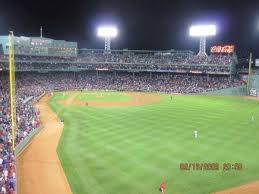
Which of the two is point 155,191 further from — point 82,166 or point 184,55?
point 184,55

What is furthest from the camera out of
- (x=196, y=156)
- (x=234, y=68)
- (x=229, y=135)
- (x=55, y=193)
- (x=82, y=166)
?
(x=234, y=68)

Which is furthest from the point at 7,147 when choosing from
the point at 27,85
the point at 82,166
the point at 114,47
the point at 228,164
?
the point at 114,47

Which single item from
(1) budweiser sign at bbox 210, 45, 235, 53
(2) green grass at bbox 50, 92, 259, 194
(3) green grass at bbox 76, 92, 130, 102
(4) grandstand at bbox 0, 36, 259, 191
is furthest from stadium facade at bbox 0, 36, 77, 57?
(2) green grass at bbox 50, 92, 259, 194

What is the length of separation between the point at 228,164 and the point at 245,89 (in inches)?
1971

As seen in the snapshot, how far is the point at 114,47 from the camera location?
112312 millimetres

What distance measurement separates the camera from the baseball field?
734 inches

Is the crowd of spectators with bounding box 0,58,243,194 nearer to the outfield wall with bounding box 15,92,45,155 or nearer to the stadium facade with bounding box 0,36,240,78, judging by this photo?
the stadium facade with bounding box 0,36,240,78

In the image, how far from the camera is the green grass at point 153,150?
1860 cm

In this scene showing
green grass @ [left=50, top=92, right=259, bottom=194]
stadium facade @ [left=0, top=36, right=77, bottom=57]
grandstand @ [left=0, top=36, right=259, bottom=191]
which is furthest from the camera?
stadium facade @ [left=0, top=36, right=77, bottom=57]

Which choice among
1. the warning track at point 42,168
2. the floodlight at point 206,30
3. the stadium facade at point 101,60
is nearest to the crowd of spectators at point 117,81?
the stadium facade at point 101,60

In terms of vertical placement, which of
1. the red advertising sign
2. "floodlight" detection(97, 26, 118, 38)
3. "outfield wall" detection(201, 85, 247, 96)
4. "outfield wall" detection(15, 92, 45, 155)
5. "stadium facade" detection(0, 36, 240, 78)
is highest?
"floodlight" detection(97, 26, 118, 38)
